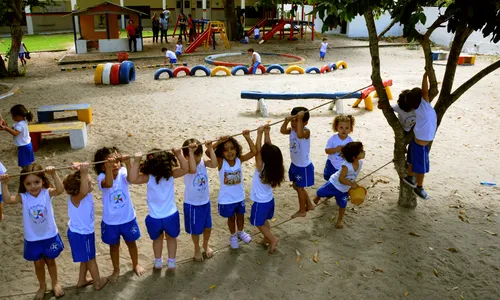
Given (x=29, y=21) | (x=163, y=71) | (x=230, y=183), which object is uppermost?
(x=29, y=21)

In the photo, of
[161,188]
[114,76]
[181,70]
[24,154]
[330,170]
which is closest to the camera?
[161,188]

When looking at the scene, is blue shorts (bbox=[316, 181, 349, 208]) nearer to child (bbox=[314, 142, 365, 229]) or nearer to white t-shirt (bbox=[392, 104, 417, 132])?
child (bbox=[314, 142, 365, 229])

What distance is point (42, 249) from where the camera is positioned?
3936 millimetres

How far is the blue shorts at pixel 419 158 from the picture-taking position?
5.49m

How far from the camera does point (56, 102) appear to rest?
1245 cm

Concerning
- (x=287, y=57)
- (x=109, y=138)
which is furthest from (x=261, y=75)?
(x=109, y=138)

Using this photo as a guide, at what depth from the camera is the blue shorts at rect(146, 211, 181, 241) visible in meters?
4.25

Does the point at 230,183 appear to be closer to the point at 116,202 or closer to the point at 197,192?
the point at 197,192

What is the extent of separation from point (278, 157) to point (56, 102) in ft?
33.1

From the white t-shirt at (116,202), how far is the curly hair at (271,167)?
4.88 ft

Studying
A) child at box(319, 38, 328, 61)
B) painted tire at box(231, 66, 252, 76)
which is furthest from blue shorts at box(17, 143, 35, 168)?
child at box(319, 38, 328, 61)

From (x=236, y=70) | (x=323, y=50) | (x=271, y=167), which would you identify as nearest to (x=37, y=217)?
(x=271, y=167)

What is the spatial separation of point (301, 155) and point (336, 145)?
52 centimetres

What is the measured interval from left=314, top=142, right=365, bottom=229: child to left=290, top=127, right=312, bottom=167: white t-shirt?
0.47 metres
